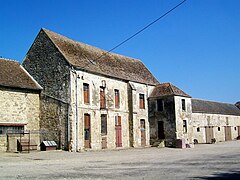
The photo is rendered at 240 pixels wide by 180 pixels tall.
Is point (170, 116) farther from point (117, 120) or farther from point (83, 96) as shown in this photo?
point (83, 96)

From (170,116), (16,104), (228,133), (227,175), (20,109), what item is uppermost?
(16,104)

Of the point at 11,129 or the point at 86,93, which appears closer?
the point at 11,129

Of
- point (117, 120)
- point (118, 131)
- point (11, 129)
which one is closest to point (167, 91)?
point (117, 120)

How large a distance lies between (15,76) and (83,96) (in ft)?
19.5

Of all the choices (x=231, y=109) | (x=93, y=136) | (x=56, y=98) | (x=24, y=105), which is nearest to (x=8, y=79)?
(x=24, y=105)

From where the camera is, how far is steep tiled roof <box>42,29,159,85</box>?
28047mm

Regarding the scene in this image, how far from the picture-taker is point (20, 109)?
A: 82.8 feet

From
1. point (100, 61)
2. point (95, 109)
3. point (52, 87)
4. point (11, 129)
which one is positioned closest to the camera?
point (11, 129)

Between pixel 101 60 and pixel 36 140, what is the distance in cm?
1075

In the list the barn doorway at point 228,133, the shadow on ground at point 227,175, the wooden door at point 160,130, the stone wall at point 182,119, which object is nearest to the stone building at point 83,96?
the wooden door at point 160,130

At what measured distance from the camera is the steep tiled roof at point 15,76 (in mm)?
24808

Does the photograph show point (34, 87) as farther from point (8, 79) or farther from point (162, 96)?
point (162, 96)

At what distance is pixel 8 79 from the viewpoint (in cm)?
2506

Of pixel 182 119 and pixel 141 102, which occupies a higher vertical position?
pixel 141 102
